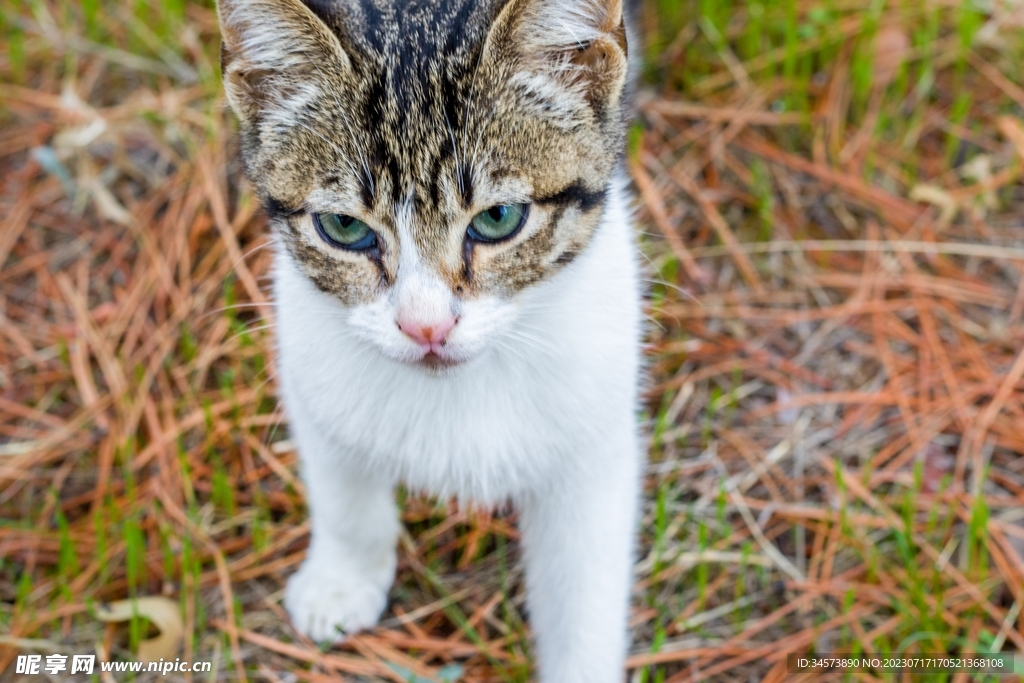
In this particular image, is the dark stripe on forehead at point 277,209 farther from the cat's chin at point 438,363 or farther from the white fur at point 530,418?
the cat's chin at point 438,363

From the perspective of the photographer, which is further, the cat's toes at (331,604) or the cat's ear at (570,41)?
the cat's toes at (331,604)

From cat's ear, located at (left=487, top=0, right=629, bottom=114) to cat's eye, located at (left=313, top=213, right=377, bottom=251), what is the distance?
394mm

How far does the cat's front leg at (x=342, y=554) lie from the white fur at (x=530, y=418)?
0.01 m

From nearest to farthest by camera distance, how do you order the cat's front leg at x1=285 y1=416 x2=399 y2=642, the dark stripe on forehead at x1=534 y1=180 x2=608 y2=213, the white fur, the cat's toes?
the dark stripe on forehead at x1=534 y1=180 x2=608 y2=213 → the white fur → the cat's front leg at x1=285 y1=416 x2=399 y2=642 → the cat's toes

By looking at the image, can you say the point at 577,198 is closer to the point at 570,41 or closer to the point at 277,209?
the point at 570,41

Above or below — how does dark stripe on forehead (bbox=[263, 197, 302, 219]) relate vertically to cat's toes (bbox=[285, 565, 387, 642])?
above

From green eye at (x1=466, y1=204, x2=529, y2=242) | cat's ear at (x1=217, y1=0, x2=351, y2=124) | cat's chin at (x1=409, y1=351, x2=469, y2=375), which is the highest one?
cat's ear at (x1=217, y1=0, x2=351, y2=124)

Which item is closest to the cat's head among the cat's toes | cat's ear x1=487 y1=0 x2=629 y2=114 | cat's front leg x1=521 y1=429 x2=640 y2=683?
cat's ear x1=487 y1=0 x2=629 y2=114

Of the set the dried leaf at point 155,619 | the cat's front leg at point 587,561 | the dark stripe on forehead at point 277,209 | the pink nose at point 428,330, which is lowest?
the dried leaf at point 155,619

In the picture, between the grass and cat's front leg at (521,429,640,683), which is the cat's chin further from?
the grass

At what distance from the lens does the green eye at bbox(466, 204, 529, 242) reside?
1.75 m

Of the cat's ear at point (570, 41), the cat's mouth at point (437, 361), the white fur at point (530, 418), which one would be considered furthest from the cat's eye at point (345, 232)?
the cat's ear at point (570, 41)

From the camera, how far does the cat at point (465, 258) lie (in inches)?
67.7

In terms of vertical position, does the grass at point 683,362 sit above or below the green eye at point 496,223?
below
